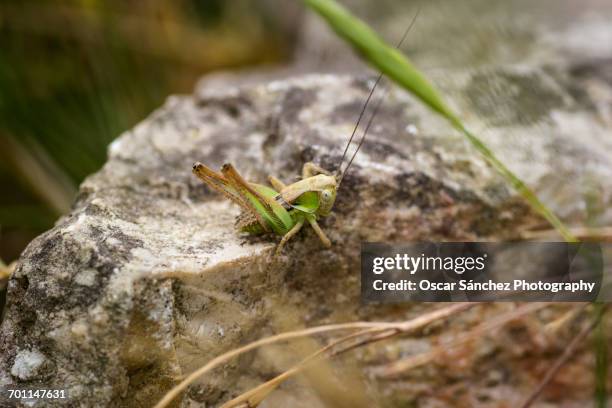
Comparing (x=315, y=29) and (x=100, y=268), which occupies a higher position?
(x=315, y=29)

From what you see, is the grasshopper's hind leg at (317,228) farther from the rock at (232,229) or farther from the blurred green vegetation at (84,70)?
the blurred green vegetation at (84,70)

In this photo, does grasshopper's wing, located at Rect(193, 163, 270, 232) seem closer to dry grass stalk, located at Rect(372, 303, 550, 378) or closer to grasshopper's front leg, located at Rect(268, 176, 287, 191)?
grasshopper's front leg, located at Rect(268, 176, 287, 191)

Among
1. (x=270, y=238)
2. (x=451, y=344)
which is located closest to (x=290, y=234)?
(x=270, y=238)

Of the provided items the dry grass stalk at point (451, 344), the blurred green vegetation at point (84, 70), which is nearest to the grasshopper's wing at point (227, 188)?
the dry grass stalk at point (451, 344)

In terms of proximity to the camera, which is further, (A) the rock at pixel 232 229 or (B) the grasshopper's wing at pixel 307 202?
(B) the grasshopper's wing at pixel 307 202

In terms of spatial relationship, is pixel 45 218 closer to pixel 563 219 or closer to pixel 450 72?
pixel 450 72

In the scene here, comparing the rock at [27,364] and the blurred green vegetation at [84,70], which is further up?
the blurred green vegetation at [84,70]

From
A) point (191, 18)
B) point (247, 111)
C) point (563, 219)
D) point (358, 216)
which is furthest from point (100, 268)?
point (191, 18)
